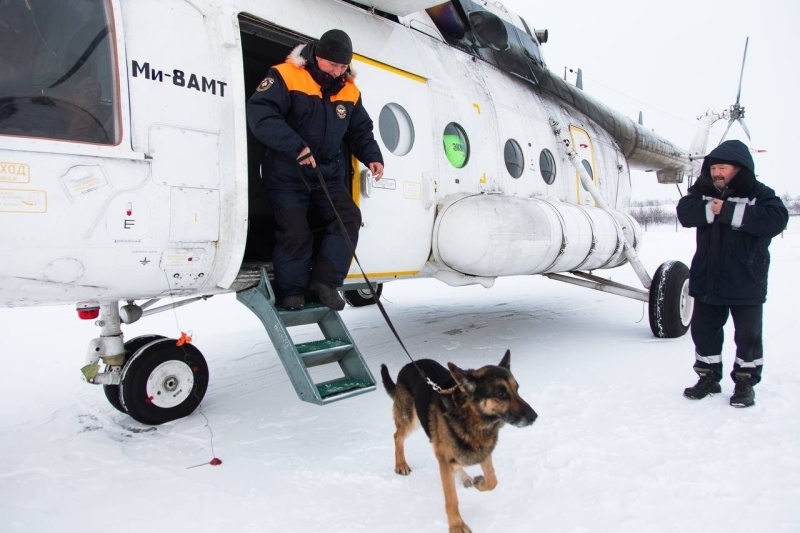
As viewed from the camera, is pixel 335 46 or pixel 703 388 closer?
pixel 335 46

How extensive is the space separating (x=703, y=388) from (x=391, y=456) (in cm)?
264

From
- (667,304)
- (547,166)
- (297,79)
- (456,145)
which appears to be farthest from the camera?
(547,166)

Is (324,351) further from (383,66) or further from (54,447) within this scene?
(383,66)

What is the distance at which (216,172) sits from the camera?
145 inches

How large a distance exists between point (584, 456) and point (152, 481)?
268 centimetres

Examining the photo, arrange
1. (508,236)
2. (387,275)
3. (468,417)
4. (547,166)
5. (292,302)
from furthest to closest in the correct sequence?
(547,166) → (508,236) → (387,275) → (292,302) → (468,417)

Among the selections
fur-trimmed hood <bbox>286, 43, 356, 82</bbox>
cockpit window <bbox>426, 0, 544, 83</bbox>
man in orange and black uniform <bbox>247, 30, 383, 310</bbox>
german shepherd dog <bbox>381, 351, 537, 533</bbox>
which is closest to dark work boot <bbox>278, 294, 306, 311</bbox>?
man in orange and black uniform <bbox>247, 30, 383, 310</bbox>

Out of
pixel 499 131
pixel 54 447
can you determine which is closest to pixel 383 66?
pixel 499 131

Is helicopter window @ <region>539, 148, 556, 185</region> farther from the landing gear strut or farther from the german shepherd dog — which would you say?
the landing gear strut

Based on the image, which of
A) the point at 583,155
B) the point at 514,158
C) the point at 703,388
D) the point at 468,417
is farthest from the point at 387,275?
the point at 583,155

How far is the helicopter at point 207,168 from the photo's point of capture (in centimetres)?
312

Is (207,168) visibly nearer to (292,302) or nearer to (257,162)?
(292,302)

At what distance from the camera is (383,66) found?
16.4 feet

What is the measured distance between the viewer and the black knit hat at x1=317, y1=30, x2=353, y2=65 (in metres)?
3.72
